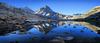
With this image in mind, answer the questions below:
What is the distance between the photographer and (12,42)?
81750 millimetres

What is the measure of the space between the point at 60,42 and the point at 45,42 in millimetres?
6148

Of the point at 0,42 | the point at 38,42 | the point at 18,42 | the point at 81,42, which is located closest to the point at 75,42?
the point at 81,42

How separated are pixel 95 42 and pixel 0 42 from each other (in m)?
38.9

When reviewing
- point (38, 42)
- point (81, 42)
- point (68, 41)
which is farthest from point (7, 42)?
point (81, 42)

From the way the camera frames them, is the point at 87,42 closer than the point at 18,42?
Yes

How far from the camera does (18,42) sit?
8150cm

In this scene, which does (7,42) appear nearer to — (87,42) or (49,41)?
(49,41)

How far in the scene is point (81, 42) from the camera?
7675 centimetres

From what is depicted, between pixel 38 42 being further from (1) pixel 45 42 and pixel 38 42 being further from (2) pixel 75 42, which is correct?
(2) pixel 75 42

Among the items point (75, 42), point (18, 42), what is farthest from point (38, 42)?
point (75, 42)

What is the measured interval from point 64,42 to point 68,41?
2418 millimetres

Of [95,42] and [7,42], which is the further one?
[7,42]

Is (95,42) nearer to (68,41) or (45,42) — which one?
(68,41)

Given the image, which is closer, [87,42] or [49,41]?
[87,42]
